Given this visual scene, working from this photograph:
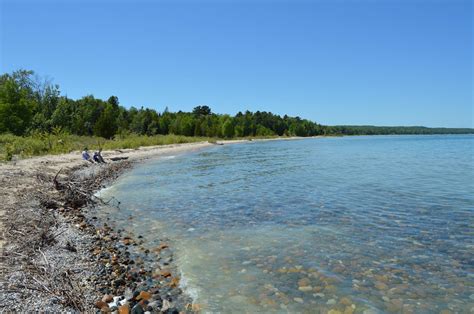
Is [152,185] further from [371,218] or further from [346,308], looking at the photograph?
[346,308]

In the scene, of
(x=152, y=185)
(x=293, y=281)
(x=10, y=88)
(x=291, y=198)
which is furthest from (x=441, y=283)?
(x=10, y=88)

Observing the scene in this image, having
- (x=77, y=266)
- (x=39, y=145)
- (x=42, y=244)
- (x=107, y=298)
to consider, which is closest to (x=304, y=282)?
(x=107, y=298)

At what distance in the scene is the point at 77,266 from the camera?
7066 millimetres

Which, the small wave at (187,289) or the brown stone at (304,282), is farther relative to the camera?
the brown stone at (304,282)

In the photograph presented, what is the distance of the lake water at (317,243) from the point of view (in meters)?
6.47

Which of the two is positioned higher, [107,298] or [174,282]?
[107,298]

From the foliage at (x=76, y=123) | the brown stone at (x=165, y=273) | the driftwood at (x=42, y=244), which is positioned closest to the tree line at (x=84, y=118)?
the foliage at (x=76, y=123)

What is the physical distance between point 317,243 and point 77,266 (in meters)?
6.06

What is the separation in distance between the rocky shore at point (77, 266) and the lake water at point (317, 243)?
0.65 m

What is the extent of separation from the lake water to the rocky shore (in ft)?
2.14

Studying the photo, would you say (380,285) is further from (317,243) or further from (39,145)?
(39,145)

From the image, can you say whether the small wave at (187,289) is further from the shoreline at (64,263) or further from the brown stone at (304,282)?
the brown stone at (304,282)

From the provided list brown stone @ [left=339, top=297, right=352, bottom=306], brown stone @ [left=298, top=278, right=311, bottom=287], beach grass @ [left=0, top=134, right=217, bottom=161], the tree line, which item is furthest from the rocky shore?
the tree line

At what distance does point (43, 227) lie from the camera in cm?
897
